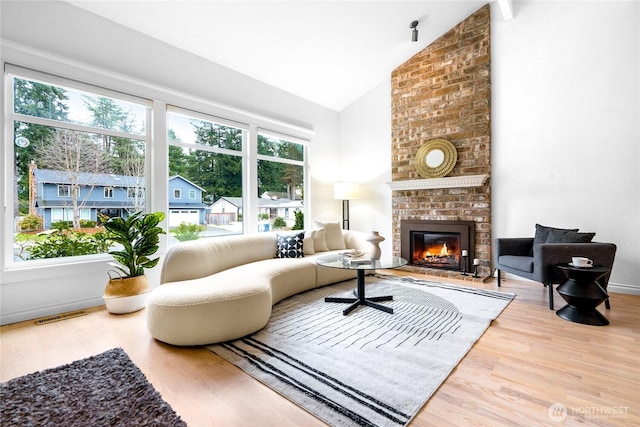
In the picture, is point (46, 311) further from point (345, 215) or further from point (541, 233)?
point (541, 233)

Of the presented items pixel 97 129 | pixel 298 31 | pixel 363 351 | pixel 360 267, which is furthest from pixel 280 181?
pixel 363 351

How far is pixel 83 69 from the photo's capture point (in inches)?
111

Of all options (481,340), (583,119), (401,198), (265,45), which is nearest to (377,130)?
(401,198)

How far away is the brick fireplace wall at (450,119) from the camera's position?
4051mm

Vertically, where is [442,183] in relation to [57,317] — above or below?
above

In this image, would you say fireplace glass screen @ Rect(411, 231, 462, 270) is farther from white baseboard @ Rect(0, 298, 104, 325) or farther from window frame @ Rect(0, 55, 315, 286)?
white baseboard @ Rect(0, 298, 104, 325)

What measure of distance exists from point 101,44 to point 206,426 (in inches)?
142

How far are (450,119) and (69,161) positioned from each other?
4804 mm

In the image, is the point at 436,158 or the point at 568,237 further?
the point at 436,158

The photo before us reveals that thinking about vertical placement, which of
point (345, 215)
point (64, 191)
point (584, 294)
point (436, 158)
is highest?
point (436, 158)

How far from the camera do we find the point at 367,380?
5.33 ft

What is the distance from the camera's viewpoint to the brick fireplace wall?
4.05m

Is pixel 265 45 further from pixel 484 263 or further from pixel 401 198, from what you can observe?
pixel 484 263

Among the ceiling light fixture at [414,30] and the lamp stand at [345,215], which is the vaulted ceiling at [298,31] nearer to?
the ceiling light fixture at [414,30]
